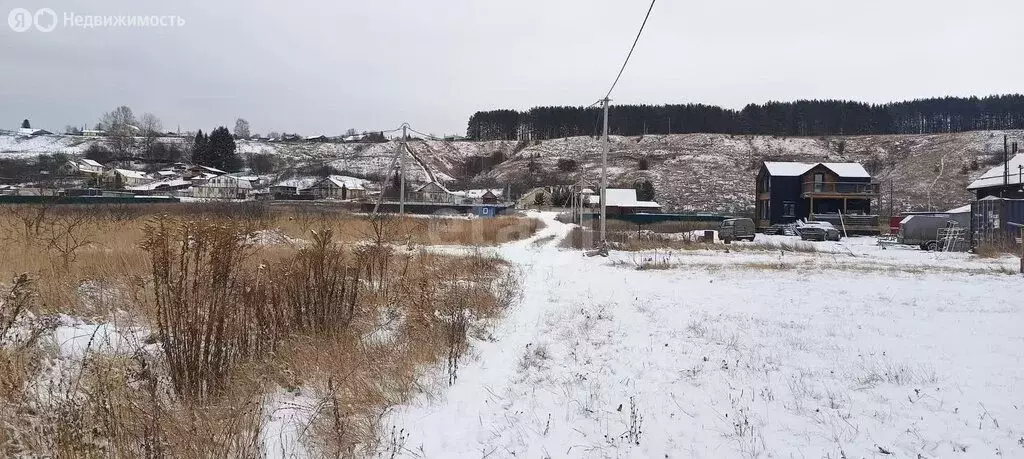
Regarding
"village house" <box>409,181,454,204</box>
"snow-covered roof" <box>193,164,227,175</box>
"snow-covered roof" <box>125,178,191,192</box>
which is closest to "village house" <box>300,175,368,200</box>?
"village house" <box>409,181,454,204</box>

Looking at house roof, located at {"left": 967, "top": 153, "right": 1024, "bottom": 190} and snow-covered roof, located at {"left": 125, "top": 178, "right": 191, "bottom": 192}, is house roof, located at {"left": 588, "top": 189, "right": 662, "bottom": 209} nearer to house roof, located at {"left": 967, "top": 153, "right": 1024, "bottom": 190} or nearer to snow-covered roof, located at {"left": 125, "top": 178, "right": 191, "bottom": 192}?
house roof, located at {"left": 967, "top": 153, "right": 1024, "bottom": 190}

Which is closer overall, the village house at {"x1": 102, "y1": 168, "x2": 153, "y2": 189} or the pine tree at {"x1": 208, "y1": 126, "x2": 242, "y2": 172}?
the village house at {"x1": 102, "y1": 168, "x2": 153, "y2": 189}

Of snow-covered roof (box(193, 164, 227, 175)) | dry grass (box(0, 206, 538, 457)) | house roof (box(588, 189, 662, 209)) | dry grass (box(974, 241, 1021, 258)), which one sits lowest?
dry grass (box(974, 241, 1021, 258))

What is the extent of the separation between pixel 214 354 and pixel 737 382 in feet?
15.8

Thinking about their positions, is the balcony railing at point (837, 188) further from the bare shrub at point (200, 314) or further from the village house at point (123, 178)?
the village house at point (123, 178)

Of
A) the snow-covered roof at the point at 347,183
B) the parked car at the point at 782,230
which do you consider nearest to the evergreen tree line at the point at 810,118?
the snow-covered roof at the point at 347,183

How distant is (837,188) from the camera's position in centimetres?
5291

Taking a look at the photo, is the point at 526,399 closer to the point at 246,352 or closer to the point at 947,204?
the point at 246,352

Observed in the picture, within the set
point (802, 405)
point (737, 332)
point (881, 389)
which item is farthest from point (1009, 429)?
point (737, 332)

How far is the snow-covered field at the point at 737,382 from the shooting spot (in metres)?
3.97

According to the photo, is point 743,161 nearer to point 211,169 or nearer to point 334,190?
point 334,190

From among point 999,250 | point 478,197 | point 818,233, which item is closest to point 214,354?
point 999,250

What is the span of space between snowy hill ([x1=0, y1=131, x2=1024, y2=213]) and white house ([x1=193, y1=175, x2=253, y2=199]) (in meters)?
22.9

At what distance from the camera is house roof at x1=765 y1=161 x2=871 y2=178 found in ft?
173
